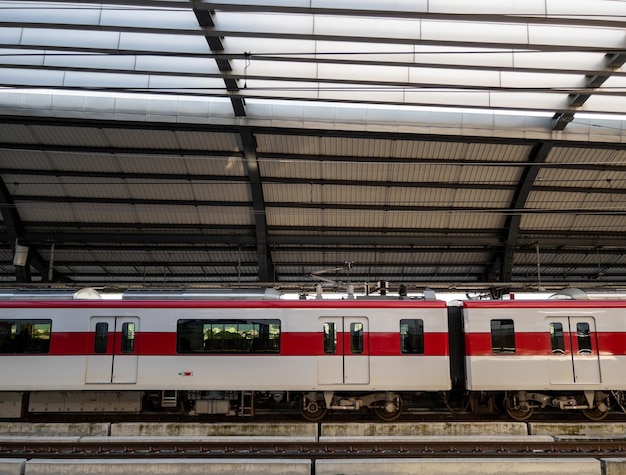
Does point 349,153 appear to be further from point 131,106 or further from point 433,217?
point 131,106

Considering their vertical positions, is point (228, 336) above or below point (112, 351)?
above

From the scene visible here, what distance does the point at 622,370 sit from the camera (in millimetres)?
13578

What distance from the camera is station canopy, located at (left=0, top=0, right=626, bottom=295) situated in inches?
588

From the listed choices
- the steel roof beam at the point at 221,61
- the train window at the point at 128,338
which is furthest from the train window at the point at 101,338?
the steel roof beam at the point at 221,61

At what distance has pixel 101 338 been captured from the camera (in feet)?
44.8

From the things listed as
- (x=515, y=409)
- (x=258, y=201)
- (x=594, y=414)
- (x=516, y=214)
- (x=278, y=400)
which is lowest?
(x=594, y=414)

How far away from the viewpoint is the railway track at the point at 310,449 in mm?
10133

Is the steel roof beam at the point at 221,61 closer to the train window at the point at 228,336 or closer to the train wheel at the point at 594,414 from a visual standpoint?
the train window at the point at 228,336

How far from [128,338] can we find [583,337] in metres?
12.1

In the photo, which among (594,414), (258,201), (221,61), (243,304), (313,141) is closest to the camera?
(243,304)

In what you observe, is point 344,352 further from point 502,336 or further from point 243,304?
point 502,336

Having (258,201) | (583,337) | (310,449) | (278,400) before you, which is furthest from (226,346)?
(258,201)

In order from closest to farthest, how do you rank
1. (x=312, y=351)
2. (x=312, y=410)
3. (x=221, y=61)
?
(x=312, y=351) → (x=312, y=410) → (x=221, y=61)

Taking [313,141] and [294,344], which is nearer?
[294,344]
